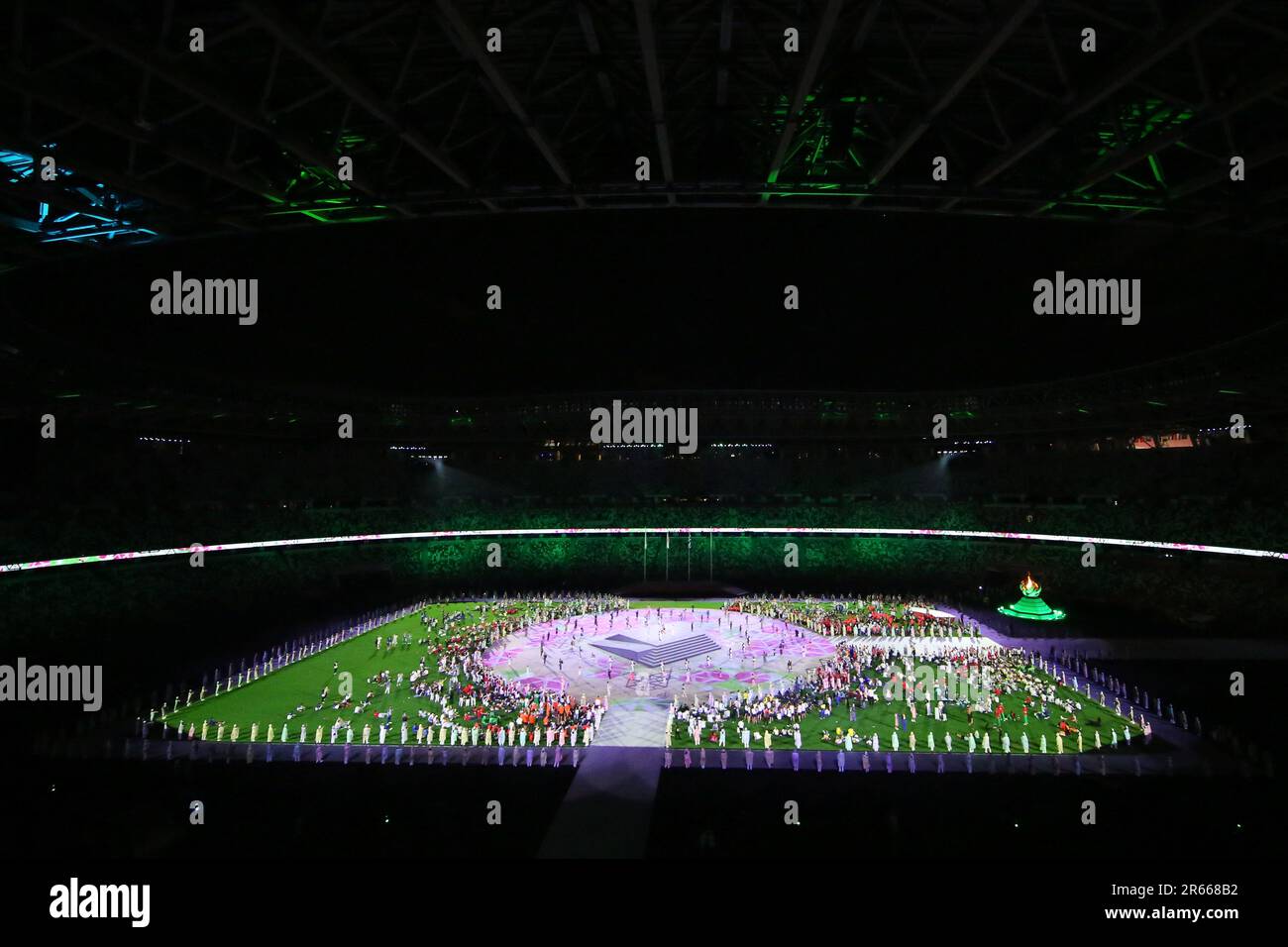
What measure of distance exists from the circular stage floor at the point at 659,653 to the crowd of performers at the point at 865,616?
110 centimetres

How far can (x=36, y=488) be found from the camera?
101 feet

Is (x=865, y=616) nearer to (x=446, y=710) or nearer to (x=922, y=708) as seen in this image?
(x=922, y=708)

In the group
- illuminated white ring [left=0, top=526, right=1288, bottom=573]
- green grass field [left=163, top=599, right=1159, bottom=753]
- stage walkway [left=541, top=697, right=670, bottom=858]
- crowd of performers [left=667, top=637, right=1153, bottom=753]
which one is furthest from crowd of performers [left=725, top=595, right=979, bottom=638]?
stage walkway [left=541, top=697, right=670, bottom=858]

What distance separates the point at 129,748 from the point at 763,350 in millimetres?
39630

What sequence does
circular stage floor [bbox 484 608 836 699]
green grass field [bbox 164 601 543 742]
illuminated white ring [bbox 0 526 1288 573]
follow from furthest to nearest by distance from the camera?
illuminated white ring [bbox 0 526 1288 573]
circular stage floor [bbox 484 608 836 699]
green grass field [bbox 164 601 543 742]

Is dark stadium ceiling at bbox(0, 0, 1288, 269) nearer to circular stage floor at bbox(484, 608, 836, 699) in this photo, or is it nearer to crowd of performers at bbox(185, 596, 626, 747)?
crowd of performers at bbox(185, 596, 626, 747)

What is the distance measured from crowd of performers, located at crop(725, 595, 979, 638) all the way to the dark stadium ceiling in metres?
28.1

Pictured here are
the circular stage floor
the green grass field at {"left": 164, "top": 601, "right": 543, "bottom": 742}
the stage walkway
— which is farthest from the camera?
the circular stage floor

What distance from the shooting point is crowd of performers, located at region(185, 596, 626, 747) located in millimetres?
19234

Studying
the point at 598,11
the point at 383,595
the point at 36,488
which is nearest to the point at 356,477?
the point at 383,595

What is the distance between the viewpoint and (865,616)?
37.0 m

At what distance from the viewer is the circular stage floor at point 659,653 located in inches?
1030

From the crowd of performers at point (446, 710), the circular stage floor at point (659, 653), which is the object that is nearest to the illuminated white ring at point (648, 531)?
the circular stage floor at point (659, 653)

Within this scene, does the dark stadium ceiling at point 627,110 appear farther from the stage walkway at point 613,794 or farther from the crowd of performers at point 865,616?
the crowd of performers at point 865,616
